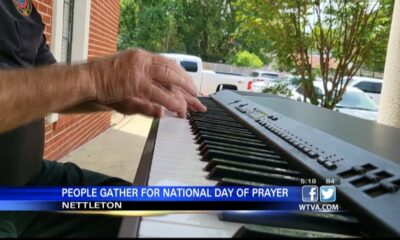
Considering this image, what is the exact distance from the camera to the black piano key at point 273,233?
2.35 ft

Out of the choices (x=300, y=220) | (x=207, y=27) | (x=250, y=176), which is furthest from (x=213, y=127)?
(x=207, y=27)

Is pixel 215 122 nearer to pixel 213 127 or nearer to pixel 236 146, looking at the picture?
pixel 213 127

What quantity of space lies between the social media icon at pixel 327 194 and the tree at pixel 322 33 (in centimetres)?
704

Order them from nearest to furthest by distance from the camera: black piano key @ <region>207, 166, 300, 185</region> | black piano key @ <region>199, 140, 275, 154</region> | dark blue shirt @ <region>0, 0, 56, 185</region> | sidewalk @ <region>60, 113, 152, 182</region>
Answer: black piano key @ <region>207, 166, 300, 185</region> → black piano key @ <region>199, 140, 275, 154</region> → dark blue shirt @ <region>0, 0, 56, 185</region> → sidewalk @ <region>60, 113, 152, 182</region>

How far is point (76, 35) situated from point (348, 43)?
14.8 ft

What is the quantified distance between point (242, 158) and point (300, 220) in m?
0.42

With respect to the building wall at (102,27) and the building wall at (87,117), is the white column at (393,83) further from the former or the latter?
the building wall at (102,27)

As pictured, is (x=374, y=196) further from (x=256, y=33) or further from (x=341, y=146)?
(x=256, y=33)

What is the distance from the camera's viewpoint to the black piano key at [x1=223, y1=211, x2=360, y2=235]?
0.81 metres

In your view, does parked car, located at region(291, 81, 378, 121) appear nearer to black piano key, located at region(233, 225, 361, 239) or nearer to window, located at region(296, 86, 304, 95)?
window, located at region(296, 86, 304, 95)

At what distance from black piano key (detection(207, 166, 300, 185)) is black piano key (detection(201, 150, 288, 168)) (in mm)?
115

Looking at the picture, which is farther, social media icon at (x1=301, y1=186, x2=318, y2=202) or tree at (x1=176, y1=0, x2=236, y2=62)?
tree at (x1=176, y1=0, x2=236, y2=62)

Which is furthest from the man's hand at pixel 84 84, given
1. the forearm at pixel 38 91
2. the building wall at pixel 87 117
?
the building wall at pixel 87 117

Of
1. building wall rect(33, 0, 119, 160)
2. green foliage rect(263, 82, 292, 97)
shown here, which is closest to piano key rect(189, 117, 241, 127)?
building wall rect(33, 0, 119, 160)
